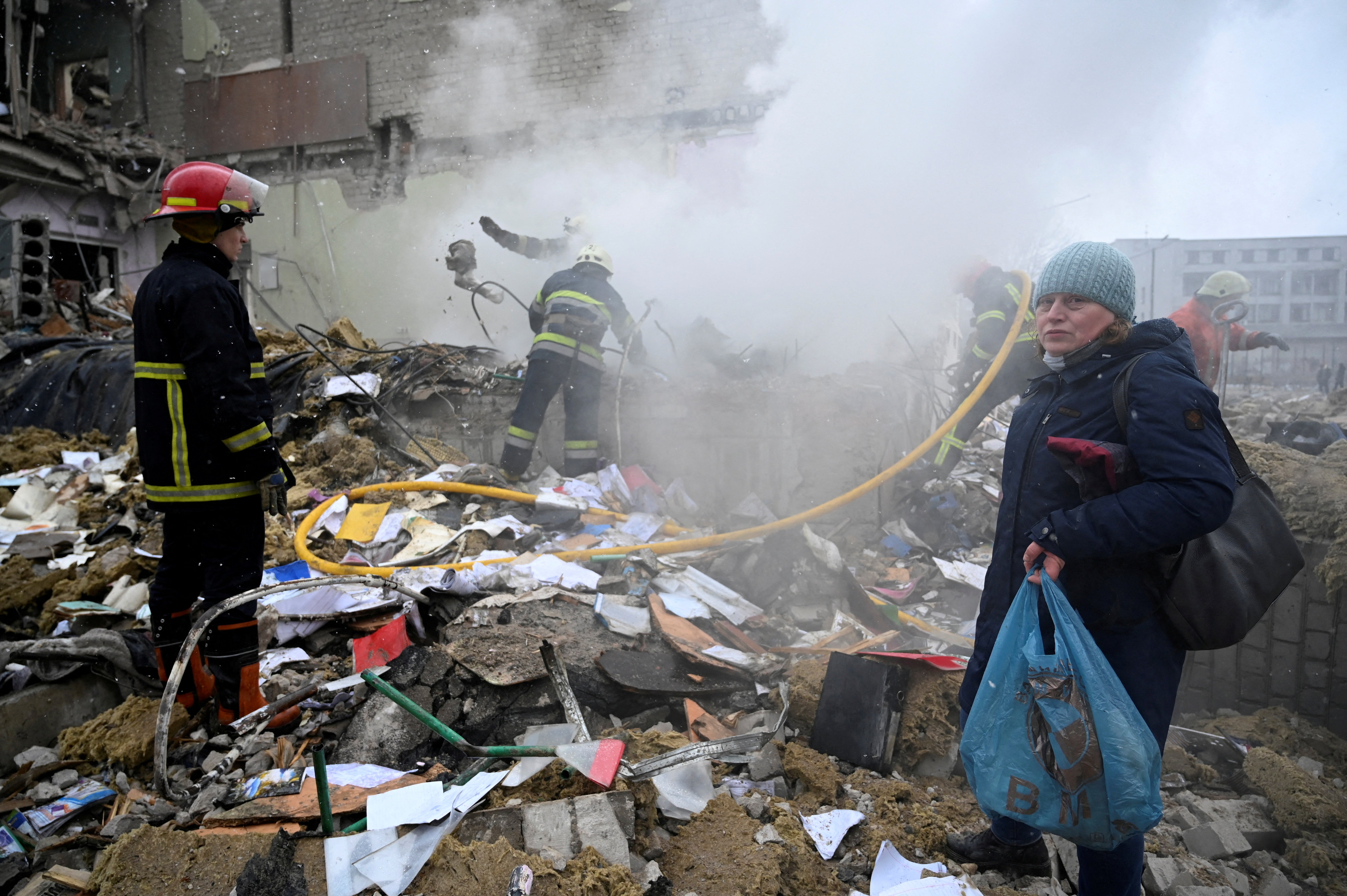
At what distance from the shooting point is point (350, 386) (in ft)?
18.4

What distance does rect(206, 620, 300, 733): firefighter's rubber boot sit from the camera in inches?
95.8

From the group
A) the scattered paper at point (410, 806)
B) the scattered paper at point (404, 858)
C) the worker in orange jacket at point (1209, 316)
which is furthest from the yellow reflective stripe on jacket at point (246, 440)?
the worker in orange jacket at point (1209, 316)

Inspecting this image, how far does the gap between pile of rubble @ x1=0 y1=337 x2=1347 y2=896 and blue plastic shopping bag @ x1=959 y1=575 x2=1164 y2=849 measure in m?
0.49

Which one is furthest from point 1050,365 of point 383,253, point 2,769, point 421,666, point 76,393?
point 383,253

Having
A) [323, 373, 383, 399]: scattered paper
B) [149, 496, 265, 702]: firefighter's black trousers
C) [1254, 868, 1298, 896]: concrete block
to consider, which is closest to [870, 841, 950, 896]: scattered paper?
[1254, 868, 1298, 896]: concrete block

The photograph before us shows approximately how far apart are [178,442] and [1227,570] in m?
2.99

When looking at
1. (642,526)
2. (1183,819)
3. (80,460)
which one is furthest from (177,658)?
(80,460)

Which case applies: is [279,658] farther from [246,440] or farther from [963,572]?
[963,572]

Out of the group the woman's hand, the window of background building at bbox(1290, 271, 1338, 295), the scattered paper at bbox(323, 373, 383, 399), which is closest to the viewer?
the woman's hand

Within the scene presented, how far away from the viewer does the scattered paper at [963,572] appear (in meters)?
4.13

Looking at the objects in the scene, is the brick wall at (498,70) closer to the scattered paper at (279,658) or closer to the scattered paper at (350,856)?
the scattered paper at (279,658)

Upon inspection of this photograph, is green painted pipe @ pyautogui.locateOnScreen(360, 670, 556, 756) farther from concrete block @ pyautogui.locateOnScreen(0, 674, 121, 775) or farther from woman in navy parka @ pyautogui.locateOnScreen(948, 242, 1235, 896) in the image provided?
concrete block @ pyautogui.locateOnScreen(0, 674, 121, 775)

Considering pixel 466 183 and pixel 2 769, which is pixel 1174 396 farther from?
pixel 466 183

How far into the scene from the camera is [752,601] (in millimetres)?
3928
